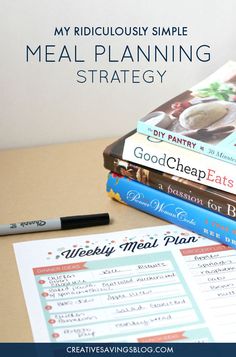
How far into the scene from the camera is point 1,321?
2.91ft

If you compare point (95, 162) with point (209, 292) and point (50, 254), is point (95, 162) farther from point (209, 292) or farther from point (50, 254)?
point (209, 292)

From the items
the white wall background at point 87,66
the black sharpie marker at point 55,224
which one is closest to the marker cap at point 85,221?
the black sharpie marker at point 55,224

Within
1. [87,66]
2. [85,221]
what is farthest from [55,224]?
[87,66]

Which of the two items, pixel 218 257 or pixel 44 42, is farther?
pixel 44 42

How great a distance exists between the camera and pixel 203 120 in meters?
1.07

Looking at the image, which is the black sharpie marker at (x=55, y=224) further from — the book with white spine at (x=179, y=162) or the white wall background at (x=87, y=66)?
the white wall background at (x=87, y=66)

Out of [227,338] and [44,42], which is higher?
[44,42]

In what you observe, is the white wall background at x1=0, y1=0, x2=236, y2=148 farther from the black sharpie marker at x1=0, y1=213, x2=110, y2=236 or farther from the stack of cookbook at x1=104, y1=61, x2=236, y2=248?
the black sharpie marker at x1=0, y1=213, x2=110, y2=236

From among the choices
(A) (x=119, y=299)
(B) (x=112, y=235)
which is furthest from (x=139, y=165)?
(A) (x=119, y=299)

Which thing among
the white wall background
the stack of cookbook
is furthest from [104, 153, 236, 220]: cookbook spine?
the white wall background

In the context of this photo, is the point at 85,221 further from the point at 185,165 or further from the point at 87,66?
the point at 87,66

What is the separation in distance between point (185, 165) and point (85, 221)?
0.16 m

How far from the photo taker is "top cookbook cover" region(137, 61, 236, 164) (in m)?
1.01

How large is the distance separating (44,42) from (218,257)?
0.47 metres
